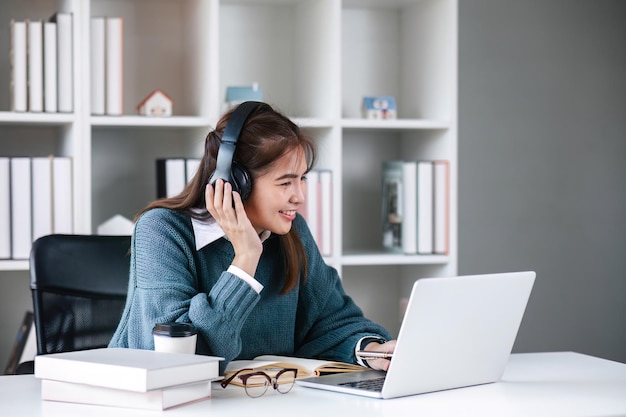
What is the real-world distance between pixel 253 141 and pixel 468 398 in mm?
679

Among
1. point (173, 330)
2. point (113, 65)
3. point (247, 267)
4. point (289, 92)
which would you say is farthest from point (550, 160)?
point (173, 330)

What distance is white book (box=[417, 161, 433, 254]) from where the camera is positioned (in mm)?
2828

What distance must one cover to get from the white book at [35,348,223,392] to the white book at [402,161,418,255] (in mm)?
1520

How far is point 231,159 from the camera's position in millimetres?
1734

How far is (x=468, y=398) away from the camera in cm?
147

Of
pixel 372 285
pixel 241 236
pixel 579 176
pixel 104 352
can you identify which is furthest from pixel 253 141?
pixel 579 176

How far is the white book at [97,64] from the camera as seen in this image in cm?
256

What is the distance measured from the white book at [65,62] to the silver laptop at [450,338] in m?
1.33

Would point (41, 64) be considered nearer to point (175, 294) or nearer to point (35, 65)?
point (35, 65)

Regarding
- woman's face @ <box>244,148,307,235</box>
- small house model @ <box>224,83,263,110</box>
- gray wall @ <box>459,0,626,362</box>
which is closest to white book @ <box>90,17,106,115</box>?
small house model @ <box>224,83,263,110</box>

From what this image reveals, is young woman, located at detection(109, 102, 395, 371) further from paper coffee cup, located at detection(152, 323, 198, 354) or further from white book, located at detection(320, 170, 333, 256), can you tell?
white book, located at detection(320, 170, 333, 256)

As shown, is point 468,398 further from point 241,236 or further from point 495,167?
point 495,167

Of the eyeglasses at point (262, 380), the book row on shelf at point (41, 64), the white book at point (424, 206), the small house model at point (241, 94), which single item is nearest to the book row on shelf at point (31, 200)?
the book row on shelf at point (41, 64)

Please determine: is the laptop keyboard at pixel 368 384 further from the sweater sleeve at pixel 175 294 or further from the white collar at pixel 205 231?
the white collar at pixel 205 231
